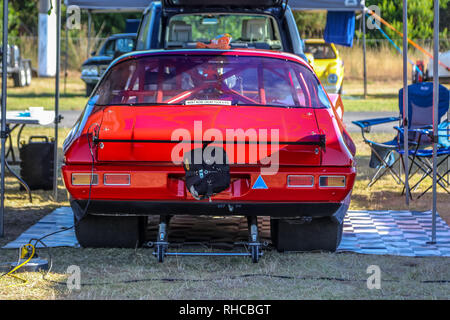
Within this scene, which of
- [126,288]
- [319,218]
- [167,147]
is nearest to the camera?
[126,288]

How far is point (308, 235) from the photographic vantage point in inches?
229

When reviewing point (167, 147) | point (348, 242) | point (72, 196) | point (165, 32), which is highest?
point (165, 32)

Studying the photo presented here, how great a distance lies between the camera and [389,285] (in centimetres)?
505

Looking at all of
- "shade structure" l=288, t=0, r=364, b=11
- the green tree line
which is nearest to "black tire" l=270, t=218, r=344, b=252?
"shade structure" l=288, t=0, r=364, b=11

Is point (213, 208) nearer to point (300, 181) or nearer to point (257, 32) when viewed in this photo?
point (300, 181)

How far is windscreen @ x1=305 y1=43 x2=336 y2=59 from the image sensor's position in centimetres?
2228

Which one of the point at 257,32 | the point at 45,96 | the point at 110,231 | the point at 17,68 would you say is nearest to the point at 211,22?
the point at 257,32

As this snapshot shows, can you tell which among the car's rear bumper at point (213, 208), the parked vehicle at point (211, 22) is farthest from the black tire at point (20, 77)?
the car's rear bumper at point (213, 208)

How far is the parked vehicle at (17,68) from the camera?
26.0 m

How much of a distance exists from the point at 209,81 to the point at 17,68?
70.9ft

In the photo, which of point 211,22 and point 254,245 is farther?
point 211,22
